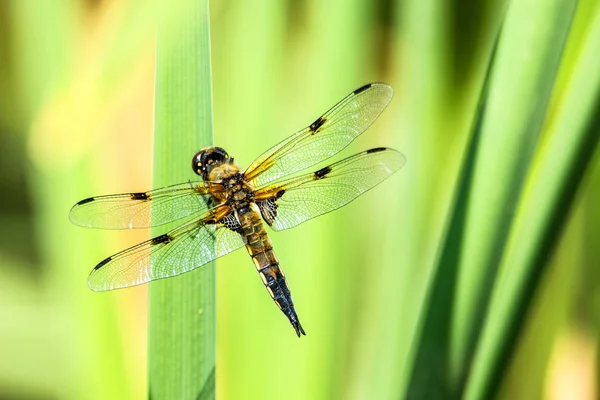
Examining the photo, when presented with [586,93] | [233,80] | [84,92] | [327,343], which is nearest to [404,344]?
[327,343]

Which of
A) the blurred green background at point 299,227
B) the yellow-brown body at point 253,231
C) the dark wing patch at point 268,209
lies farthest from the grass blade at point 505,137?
the dark wing patch at point 268,209

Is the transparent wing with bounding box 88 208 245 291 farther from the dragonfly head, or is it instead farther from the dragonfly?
the dragonfly head

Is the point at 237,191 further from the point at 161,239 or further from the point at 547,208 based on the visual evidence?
the point at 547,208

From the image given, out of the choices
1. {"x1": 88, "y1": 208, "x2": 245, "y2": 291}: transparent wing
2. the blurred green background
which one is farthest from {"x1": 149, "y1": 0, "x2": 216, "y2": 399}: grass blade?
the blurred green background

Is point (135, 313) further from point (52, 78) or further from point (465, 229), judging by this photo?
point (465, 229)

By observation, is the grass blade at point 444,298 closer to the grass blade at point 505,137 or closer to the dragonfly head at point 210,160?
the grass blade at point 505,137
